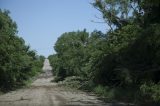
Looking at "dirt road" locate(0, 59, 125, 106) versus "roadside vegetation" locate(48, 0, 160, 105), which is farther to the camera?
"dirt road" locate(0, 59, 125, 106)

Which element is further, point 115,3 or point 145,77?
point 115,3

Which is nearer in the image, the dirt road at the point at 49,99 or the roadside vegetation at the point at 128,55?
the roadside vegetation at the point at 128,55

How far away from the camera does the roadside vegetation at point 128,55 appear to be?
941 inches

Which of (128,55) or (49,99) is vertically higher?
(128,55)

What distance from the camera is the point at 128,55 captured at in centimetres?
2892

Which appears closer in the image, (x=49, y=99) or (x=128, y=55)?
(x=128, y=55)

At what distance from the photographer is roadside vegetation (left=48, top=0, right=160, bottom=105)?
23906 millimetres

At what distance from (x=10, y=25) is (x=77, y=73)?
1913 cm

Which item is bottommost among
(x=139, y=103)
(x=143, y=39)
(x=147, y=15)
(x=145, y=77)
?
(x=139, y=103)

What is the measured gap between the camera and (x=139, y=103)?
2814cm

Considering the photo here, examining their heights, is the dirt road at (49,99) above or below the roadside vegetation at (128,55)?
below

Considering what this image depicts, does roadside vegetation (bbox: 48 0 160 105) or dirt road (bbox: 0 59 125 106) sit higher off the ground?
roadside vegetation (bbox: 48 0 160 105)

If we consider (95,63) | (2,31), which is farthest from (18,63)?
(95,63)

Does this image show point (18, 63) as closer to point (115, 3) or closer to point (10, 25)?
point (10, 25)
